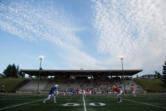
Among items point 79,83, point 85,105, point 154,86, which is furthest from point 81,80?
point 85,105

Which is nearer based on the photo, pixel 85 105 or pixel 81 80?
pixel 85 105

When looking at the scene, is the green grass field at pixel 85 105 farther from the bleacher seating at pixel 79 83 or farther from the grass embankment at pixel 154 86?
the grass embankment at pixel 154 86

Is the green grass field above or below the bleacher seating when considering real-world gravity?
above

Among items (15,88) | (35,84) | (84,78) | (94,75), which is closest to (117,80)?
(94,75)

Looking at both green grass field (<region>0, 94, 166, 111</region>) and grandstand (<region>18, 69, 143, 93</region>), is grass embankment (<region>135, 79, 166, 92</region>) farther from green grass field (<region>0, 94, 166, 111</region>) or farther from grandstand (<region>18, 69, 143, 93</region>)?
green grass field (<region>0, 94, 166, 111</region>)

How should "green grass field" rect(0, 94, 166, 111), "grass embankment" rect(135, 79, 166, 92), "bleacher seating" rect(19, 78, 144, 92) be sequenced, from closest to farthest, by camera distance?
"green grass field" rect(0, 94, 166, 111) → "grass embankment" rect(135, 79, 166, 92) → "bleacher seating" rect(19, 78, 144, 92)

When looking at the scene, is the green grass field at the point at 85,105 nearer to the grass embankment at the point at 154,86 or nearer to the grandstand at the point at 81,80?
the grandstand at the point at 81,80

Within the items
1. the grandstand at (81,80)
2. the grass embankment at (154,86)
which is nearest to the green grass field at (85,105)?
the grandstand at (81,80)

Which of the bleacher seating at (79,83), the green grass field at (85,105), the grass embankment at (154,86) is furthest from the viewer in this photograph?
the bleacher seating at (79,83)

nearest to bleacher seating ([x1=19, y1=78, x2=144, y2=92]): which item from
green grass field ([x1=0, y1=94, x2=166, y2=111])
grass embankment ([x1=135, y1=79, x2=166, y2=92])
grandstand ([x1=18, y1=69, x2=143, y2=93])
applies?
grandstand ([x1=18, y1=69, x2=143, y2=93])

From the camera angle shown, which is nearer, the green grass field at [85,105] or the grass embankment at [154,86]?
the green grass field at [85,105]

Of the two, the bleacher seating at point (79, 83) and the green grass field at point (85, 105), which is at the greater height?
the green grass field at point (85, 105)

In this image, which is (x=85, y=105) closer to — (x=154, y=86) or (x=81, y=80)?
(x=81, y=80)

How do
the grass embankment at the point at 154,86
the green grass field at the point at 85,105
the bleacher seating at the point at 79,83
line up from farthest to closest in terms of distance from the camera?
1. the bleacher seating at the point at 79,83
2. the grass embankment at the point at 154,86
3. the green grass field at the point at 85,105
